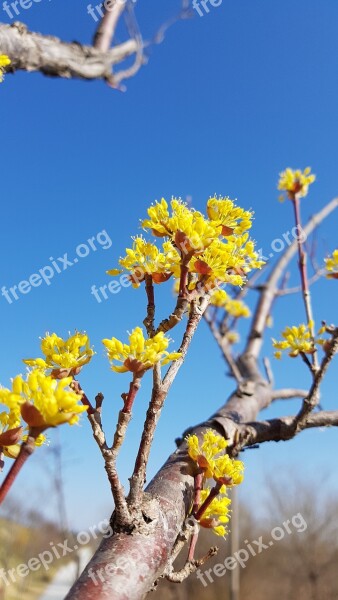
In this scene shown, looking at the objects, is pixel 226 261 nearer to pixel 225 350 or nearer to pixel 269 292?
pixel 225 350

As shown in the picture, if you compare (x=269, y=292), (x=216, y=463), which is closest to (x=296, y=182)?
(x=269, y=292)

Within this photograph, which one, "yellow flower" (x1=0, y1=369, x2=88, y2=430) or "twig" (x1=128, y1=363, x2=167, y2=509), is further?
"twig" (x1=128, y1=363, x2=167, y2=509)

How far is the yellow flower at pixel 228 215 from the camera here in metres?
1.07

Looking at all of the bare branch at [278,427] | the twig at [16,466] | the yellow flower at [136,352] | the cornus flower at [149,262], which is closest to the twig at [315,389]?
the bare branch at [278,427]

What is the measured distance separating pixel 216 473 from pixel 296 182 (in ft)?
6.93

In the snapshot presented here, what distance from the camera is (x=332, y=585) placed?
66.8 feet

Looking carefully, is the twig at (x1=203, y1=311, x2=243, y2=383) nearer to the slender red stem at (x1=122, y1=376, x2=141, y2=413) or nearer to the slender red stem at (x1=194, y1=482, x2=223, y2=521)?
the slender red stem at (x1=194, y1=482, x2=223, y2=521)

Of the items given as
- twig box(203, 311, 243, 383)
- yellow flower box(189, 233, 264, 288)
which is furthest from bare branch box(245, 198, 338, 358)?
yellow flower box(189, 233, 264, 288)

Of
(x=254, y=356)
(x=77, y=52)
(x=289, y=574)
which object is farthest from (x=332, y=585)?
(x=77, y=52)

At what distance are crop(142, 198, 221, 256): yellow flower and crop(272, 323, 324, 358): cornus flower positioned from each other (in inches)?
44.3

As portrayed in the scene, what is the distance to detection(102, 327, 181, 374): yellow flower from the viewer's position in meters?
0.81

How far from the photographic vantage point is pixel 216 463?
1169 mm

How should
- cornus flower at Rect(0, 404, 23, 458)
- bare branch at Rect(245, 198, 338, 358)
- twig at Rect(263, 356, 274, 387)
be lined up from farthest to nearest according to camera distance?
bare branch at Rect(245, 198, 338, 358) → twig at Rect(263, 356, 274, 387) → cornus flower at Rect(0, 404, 23, 458)

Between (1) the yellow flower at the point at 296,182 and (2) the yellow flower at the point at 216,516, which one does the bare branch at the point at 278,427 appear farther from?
(1) the yellow flower at the point at 296,182
